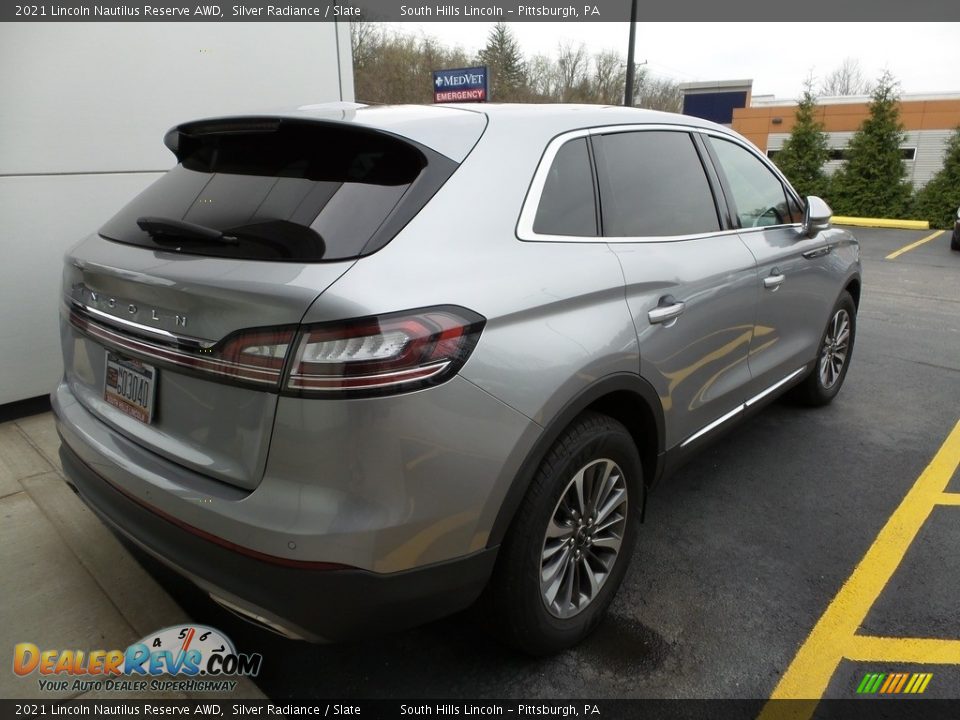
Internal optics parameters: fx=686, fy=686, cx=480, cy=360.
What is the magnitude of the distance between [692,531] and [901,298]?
7358mm

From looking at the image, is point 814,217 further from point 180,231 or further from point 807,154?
point 807,154

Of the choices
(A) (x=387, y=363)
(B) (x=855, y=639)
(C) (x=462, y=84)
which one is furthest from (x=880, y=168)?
(A) (x=387, y=363)

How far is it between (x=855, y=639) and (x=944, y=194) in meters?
24.4

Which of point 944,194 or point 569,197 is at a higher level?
point 569,197

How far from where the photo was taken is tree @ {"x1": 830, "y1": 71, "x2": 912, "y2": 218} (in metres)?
23.1

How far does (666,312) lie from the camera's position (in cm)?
252

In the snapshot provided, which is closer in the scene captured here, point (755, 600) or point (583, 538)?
point (583, 538)

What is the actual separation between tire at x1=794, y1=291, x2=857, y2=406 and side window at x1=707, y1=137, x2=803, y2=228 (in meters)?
0.92

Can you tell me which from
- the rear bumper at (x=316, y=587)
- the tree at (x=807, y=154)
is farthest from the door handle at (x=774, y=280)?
the tree at (x=807, y=154)

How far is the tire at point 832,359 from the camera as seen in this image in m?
4.41

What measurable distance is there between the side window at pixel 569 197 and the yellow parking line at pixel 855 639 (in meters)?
1.64

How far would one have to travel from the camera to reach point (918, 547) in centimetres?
304

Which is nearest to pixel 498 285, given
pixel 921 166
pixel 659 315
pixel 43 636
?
pixel 659 315
